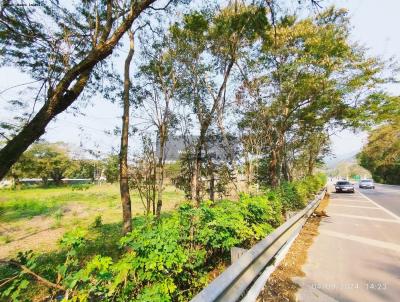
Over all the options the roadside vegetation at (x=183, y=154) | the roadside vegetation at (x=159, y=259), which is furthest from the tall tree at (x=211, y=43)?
the roadside vegetation at (x=159, y=259)

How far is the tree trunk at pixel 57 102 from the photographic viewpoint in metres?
4.50

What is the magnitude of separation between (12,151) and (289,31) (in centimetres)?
1392

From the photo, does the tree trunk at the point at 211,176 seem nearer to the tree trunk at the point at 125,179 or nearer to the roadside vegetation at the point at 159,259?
the tree trunk at the point at 125,179

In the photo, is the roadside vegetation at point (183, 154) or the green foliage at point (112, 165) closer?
the roadside vegetation at point (183, 154)

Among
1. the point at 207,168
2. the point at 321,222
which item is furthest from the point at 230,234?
the point at 207,168

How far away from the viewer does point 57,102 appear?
198 inches

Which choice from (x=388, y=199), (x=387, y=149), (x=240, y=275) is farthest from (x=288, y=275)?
(x=387, y=149)

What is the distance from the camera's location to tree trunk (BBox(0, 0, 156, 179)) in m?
4.50

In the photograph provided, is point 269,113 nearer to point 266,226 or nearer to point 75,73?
point 266,226

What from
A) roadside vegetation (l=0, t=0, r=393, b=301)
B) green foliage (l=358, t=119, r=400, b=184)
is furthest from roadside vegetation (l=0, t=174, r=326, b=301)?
green foliage (l=358, t=119, r=400, b=184)

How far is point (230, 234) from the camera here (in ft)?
14.8

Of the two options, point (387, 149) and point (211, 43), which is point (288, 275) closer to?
point (211, 43)
